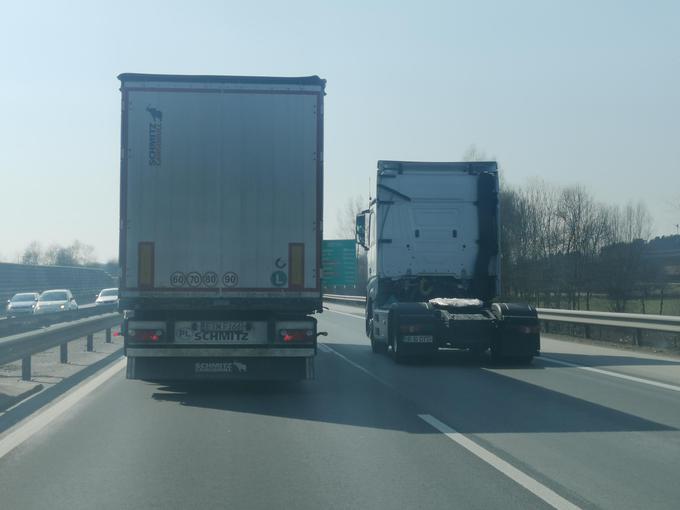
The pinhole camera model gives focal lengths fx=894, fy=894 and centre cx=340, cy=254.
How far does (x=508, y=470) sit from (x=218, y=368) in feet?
18.6

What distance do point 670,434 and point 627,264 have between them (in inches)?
1413

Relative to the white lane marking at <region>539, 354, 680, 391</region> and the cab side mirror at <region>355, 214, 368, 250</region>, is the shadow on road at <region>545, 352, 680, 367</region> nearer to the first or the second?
the white lane marking at <region>539, 354, 680, 391</region>

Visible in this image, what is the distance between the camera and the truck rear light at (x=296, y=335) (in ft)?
40.8

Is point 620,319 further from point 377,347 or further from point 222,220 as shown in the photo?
point 222,220

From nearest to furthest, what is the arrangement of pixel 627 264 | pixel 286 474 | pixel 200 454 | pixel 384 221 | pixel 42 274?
1. pixel 286 474
2. pixel 200 454
3. pixel 384 221
4. pixel 627 264
5. pixel 42 274

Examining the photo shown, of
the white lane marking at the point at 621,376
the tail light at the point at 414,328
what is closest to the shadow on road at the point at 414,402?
the tail light at the point at 414,328

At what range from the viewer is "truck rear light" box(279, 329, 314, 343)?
12.4 m

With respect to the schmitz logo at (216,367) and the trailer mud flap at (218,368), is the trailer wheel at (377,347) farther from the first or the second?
the schmitz logo at (216,367)

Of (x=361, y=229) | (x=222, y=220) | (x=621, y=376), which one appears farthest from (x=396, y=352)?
(x=222, y=220)

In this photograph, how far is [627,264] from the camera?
4378 centimetres

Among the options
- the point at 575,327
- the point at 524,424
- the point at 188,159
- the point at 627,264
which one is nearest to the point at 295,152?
the point at 188,159

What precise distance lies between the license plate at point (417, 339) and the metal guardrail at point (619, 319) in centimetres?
529

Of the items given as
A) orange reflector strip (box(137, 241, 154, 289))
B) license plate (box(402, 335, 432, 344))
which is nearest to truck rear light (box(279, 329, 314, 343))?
orange reflector strip (box(137, 241, 154, 289))

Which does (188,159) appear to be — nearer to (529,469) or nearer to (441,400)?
(441,400)
